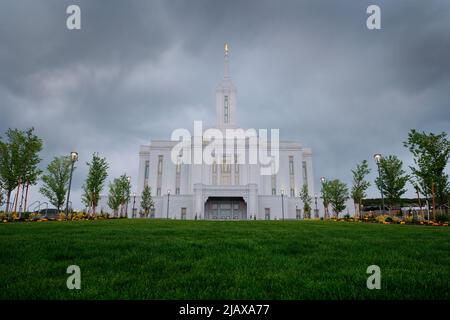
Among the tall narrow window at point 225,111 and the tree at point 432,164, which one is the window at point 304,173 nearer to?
the tall narrow window at point 225,111

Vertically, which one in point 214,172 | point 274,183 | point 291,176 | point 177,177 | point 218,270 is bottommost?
point 218,270

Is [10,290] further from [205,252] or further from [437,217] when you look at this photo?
[437,217]

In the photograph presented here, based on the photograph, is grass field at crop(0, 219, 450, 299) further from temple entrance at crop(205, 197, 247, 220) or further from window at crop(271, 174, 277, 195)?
window at crop(271, 174, 277, 195)

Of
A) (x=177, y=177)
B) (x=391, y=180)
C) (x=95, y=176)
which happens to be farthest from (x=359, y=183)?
(x=177, y=177)

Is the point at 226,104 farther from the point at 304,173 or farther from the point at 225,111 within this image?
the point at 304,173

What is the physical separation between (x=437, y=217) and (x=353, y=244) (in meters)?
18.6

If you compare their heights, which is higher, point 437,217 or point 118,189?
point 118,189

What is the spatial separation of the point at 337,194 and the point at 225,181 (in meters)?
29.0

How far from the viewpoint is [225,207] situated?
52250 millimetres

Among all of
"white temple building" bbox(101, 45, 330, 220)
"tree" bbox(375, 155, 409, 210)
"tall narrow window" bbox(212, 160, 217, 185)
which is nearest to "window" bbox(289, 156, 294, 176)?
"white temple building" bbox(101, 45, 330, 220)

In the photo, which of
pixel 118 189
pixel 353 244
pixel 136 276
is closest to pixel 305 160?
pixel 118 189

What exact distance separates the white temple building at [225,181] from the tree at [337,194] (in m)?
14.3

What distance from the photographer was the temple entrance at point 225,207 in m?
51.9

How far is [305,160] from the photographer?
2773 inches
